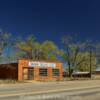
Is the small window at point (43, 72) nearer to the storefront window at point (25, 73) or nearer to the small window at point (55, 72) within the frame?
the small window at point (55, 72)

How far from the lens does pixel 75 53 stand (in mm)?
76312

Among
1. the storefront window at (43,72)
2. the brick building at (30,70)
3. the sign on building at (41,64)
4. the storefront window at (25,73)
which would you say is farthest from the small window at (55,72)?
the storefront window at (25,73)

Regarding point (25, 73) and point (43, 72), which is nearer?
point (25, 73)

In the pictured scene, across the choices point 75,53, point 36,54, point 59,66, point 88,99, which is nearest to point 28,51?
point 36,54

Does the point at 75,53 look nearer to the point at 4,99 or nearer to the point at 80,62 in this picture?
the point at 80,62

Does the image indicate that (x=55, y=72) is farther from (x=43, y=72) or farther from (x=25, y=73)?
(x=25, y=73)

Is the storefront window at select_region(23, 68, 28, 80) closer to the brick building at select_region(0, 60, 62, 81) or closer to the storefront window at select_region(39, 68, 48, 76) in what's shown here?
the brick building at select_region(0, 60, 62, 81)

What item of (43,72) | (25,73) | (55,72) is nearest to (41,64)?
(43,72)

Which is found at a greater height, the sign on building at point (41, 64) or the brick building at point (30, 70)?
the sign on building at point (41, 64)

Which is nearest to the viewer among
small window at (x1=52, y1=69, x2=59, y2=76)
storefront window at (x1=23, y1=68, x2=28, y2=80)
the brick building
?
the brick building

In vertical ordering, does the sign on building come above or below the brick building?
above

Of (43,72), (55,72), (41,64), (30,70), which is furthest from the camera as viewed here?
(55,72)

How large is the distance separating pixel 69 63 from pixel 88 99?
204 feet

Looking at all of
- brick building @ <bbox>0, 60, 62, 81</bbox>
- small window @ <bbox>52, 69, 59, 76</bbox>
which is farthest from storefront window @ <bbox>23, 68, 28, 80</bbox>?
small window @ <bbox>52, 69, 59, 76</bbox>
